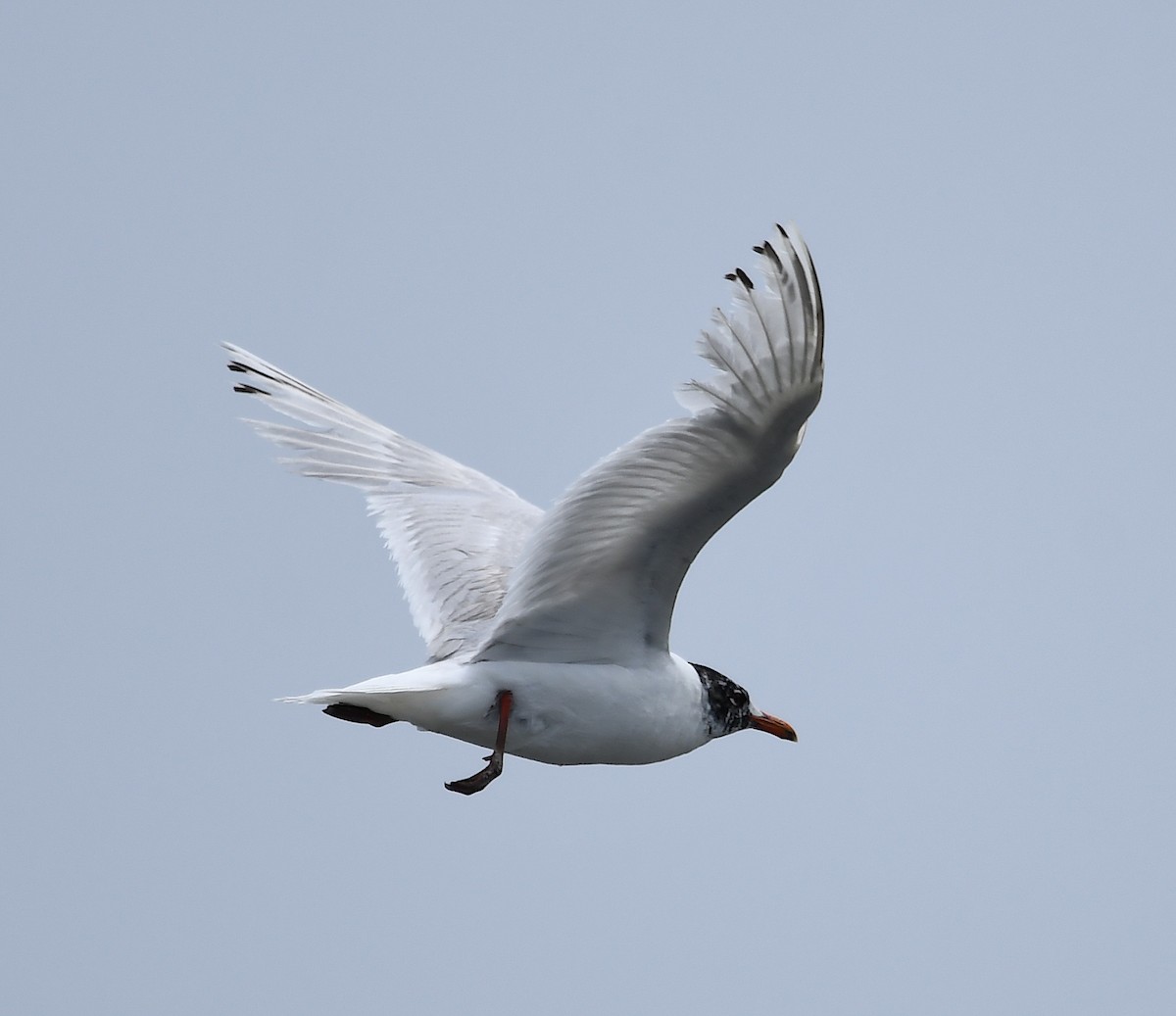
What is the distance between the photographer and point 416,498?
10.2 m

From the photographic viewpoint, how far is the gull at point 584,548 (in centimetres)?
634

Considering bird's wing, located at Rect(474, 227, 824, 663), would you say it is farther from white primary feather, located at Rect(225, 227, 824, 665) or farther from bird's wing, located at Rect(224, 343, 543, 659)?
bird's wing, located at Rect(224, 343, 543, 659)

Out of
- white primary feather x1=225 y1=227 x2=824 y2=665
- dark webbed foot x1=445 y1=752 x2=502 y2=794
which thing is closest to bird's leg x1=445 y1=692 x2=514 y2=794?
dark webbed foot x1=445 y1=752 x2=502 y2=794

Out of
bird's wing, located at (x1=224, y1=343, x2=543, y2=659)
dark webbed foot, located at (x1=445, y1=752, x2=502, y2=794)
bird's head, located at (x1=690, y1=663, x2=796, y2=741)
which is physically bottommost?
dark webbed foot, located at (x1=445, y1=752, x2=502, y2=794)

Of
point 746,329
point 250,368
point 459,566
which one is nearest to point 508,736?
point 459,566

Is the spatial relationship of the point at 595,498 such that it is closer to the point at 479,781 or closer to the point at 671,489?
the point at 671,489

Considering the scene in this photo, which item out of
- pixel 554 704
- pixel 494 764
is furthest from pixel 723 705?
pixel 494 764

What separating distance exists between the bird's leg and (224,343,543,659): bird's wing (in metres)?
1.17

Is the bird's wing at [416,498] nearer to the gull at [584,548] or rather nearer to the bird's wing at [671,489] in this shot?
the gull at [584,548]

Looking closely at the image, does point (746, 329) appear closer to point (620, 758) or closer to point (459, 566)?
point (620, 758)

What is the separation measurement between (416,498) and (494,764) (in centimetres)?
280

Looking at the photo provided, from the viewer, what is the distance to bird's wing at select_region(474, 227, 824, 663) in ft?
20.5

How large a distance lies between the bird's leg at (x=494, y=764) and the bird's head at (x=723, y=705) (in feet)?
3.92

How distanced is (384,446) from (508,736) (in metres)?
3.07
